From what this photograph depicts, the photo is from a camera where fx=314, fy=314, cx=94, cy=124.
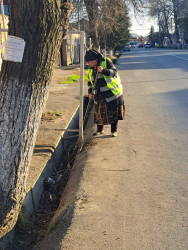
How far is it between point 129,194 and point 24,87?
181cm

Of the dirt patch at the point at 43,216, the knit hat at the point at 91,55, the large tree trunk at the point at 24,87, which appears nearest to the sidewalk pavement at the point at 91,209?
the dirt patch at the point at 43,216

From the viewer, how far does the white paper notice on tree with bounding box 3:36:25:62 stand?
2717 mm

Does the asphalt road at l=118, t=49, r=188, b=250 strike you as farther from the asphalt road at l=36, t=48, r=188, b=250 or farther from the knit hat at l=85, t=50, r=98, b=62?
the knit hat at l=85, t=50, r=98, b=62

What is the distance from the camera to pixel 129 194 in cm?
374

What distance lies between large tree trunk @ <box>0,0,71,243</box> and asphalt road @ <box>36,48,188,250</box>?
65 cm

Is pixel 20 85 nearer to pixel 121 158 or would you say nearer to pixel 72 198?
pixel 72 198

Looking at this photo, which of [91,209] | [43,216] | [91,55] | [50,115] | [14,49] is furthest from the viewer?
[50,115]

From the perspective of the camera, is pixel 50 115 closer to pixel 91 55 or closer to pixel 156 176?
pixel 91 55

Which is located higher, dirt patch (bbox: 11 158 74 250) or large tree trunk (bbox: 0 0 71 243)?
large tree trunk (bbox: 0 0 71 243)

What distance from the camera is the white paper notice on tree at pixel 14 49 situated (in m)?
2.72

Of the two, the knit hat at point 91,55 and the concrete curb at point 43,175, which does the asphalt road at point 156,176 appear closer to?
the concrete curb at point 43,175

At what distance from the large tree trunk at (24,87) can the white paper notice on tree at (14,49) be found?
0.06 meters

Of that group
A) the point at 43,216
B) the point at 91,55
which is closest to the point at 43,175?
the point at 43,216

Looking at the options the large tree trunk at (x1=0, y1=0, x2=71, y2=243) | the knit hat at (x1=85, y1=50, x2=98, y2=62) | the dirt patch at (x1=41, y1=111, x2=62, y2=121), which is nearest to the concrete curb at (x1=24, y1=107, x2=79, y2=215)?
the dirt patch at (x1=41, y1=111, x2=62, y2=121)
